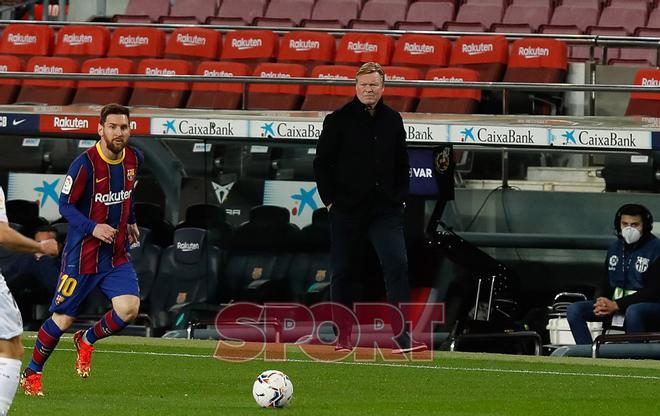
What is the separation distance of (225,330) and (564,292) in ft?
10.4

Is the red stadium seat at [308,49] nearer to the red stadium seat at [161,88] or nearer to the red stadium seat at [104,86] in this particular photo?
the red stadium seat at [161,88]

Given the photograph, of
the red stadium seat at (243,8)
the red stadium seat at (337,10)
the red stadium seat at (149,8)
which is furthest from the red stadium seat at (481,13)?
the red stadium seat at (149,8)

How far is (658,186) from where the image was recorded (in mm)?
13500

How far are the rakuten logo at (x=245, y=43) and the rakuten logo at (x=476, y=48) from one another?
2675 mm

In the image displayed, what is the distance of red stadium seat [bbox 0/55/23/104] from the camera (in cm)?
1748

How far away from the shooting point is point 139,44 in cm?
1884

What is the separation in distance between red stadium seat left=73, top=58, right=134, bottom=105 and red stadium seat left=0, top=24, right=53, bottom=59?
1670 mm

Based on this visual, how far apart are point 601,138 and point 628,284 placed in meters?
1.26

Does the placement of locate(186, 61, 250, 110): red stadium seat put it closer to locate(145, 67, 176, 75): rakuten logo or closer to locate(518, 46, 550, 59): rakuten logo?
locate(145, 67, 176, 75): rakuten logo

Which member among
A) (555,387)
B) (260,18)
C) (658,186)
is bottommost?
(555,387)

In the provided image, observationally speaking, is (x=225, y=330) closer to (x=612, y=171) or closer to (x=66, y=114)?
(x=66, y=114)

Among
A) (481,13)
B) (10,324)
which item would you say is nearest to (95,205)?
(10,324)

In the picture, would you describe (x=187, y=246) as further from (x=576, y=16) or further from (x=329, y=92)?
(x=576, y=16)

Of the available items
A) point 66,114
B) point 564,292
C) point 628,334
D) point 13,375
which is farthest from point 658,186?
point 13,375
